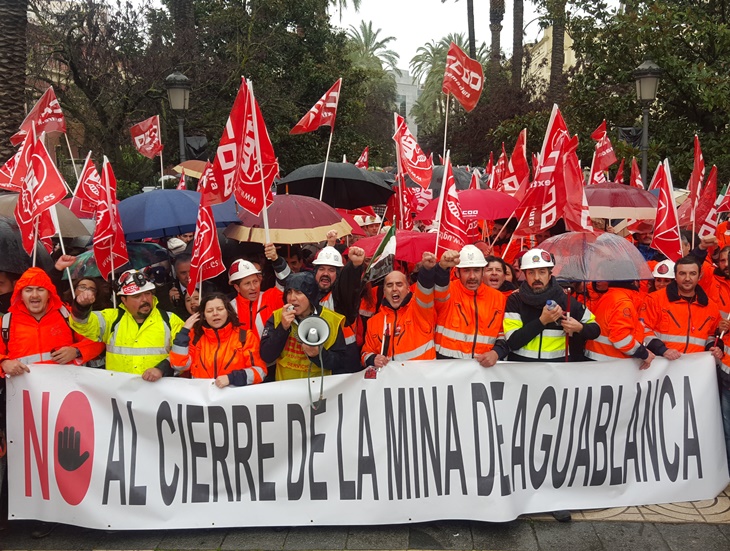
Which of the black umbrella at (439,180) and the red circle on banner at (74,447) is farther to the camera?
the black umbrella at (439,180)

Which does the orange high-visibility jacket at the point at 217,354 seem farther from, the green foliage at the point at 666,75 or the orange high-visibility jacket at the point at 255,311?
the green foliage at the point at 666,75

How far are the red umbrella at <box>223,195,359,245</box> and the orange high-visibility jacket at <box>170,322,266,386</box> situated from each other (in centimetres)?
147

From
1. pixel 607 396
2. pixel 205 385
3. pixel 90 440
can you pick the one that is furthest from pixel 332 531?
pixel 607 396

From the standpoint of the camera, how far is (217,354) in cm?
474

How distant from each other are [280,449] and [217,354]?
2.39 ft

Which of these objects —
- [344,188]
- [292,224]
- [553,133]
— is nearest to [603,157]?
[344,188]

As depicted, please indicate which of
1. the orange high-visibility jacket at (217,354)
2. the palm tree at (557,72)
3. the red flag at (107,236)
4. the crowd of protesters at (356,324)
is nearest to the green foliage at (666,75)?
the crowd of protesters at (356,324)

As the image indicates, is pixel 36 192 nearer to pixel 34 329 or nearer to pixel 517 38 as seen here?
pixel 34 329

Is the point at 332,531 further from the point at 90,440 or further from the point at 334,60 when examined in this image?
the point at 334,60

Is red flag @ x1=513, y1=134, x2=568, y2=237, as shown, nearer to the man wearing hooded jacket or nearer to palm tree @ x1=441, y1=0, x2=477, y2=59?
the man wearing hooded jacket

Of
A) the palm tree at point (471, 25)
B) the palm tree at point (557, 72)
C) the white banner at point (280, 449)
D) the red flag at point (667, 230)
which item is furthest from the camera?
the palm tree at point (471, 25)

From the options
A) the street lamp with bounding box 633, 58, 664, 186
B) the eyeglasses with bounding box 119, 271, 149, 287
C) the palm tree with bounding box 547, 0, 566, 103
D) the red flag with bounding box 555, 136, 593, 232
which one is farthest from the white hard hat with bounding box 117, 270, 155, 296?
the palm tree with bounding box 547, 0, 566, 103

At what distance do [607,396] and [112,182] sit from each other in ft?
14.2

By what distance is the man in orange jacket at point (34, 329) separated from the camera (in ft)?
15.4
